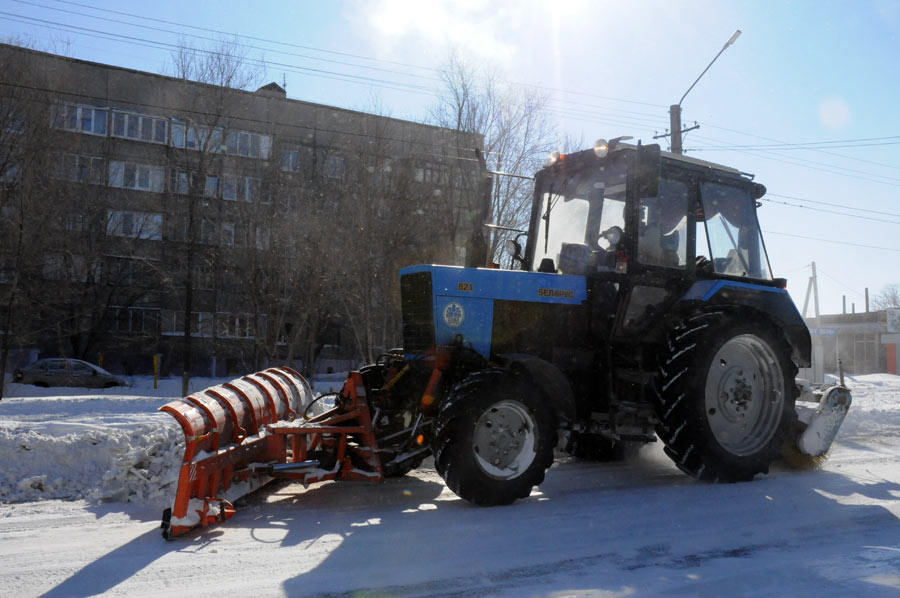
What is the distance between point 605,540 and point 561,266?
2.68 m

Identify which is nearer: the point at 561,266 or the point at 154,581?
the point at 154,581

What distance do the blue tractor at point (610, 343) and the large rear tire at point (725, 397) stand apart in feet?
0.05

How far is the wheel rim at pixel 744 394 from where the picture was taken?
20.7 ft

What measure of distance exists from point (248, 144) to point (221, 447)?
2162 cm

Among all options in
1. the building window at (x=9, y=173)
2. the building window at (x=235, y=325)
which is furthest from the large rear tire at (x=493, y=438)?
the building window at (x=9, y=173)

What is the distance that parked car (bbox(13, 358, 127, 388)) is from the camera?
76.7 ft

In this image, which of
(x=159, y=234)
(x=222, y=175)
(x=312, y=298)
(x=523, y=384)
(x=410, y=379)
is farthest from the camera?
(x=159, y=234)

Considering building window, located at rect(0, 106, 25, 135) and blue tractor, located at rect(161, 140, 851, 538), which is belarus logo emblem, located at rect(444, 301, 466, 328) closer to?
blue tractor, located at rect(161, 140, 851, 538)

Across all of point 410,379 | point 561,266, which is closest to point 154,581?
point 410,379

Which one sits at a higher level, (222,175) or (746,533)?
(222,175)

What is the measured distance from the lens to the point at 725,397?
6.31m

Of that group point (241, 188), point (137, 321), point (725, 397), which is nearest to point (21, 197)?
point (241, 188)

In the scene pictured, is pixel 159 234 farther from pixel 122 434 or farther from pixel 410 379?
pixel 410 379

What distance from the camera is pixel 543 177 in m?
6.74
